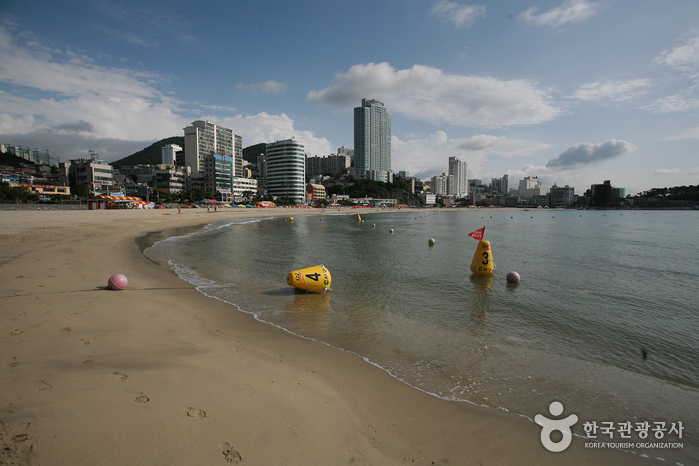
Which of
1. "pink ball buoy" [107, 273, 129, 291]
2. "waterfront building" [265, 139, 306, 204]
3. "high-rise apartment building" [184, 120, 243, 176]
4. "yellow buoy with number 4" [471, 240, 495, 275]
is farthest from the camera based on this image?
"waterfront building" [265, 139, 306, 204]

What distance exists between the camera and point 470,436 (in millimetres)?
4508

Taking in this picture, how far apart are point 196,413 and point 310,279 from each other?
807 cm

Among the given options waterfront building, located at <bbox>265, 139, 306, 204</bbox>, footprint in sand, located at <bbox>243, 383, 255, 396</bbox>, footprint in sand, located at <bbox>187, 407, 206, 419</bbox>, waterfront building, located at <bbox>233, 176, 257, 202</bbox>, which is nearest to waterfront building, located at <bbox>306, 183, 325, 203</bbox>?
waterfront building, located at <bbox>265, 139, 306, 204</bbox>

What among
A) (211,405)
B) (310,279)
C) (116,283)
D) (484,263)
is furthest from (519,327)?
(116,283)

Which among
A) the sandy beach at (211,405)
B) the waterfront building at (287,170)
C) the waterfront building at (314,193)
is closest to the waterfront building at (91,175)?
the waterfront building at (287,170)

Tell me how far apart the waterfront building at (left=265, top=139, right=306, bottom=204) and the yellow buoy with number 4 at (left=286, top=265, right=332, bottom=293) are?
488 ft

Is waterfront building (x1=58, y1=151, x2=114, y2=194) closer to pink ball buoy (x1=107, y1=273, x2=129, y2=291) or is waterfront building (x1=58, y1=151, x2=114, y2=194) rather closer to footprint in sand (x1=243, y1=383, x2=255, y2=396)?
pink ball buoy (x1=107, y1=273, x2=129, y2=291)

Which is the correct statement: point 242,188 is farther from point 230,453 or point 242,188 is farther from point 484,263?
point 230,453

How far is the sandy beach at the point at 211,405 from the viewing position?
138 inches

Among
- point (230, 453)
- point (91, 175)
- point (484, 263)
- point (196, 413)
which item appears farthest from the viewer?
point (91, 175)

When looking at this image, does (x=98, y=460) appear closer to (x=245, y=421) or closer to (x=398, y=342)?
(x=245, y=421)

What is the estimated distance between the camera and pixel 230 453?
353 centimetres

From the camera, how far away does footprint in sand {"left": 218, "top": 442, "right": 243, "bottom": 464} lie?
11.3 ft

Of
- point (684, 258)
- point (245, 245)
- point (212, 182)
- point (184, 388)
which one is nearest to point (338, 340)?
point (184, 388)
